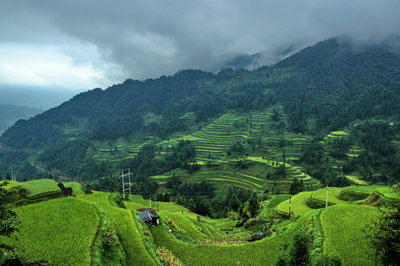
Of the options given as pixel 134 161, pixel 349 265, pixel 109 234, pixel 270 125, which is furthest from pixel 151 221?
pixel 270 125

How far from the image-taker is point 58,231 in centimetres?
1859

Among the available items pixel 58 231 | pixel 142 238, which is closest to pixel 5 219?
pixel 58 231

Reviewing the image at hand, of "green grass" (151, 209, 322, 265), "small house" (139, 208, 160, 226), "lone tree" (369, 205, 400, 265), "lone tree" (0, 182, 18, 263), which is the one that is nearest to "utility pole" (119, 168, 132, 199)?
"small house" (139, 208, 160, 226)

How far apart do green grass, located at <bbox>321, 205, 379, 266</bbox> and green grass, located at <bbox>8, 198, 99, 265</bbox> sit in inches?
653

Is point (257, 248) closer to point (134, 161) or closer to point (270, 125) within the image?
point (134, 161)

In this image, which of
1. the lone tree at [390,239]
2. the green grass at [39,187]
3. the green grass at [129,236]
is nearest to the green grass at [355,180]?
the lone tree at [390,239]

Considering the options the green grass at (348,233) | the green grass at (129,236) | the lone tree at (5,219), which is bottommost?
the green grass at (348,233)

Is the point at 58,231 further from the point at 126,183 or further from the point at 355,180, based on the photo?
the point at 126,183

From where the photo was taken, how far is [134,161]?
163375 mm

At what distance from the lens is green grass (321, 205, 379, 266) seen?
18031 millimetres

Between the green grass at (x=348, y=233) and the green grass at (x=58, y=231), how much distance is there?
16.6 metres

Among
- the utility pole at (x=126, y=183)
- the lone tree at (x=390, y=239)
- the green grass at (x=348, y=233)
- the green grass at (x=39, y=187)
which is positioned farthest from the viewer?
the utility pole at (x=126, y=183)

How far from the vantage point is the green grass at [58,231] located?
15.7m

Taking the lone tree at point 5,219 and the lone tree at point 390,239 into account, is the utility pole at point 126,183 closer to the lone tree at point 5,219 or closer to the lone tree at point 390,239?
the lone tree at point 5,219
